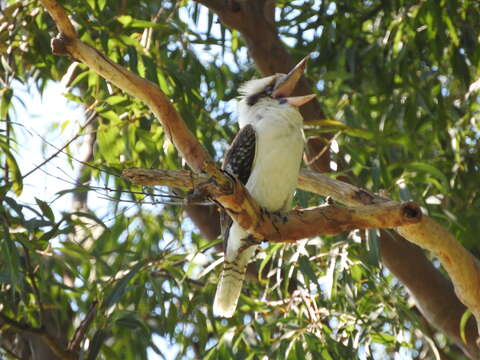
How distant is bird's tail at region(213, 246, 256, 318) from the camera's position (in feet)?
9.61

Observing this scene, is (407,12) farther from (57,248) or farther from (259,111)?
(57,248)

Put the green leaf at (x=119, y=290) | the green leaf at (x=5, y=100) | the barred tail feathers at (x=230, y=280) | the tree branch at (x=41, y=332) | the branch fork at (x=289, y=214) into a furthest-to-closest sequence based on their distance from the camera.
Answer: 1. the green leaf at (x=5, y=100)
2. the tree branch at (x=41, y=332)
3. the green leaf at (x=119, y=290)
4. the barred tail feathers at (x=230, y=280)
5. the branch fork at (x=289, y=214)

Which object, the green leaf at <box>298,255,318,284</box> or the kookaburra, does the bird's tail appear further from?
the green leaf at <box>298,255,318,284</box>

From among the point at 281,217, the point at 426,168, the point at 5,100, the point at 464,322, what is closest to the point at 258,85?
the point at 426,168

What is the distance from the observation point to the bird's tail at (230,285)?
9.61 ft

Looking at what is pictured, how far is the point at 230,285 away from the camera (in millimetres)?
2926

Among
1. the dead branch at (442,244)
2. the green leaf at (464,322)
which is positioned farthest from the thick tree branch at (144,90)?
the green leaf at (464,322)

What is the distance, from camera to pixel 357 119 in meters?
4.06

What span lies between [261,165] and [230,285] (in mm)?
465

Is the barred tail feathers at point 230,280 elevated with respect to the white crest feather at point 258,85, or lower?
lower

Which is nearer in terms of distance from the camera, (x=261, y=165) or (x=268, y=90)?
(x=261, y=165)

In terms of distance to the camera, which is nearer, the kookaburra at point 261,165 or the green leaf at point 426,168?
the kookaburra at point 261,165

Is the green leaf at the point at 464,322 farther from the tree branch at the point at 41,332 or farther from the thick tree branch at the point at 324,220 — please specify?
the tree branch at the point at 41,332

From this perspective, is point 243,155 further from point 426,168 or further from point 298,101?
point 426,168
